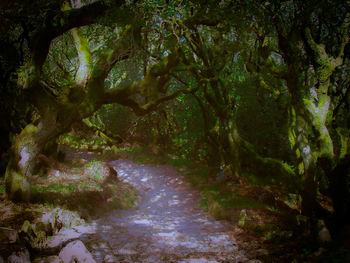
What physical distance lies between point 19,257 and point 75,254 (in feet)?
2.75

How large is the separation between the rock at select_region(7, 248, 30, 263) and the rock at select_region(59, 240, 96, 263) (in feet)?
1.76

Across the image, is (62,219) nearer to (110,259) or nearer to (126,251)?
(126,251)

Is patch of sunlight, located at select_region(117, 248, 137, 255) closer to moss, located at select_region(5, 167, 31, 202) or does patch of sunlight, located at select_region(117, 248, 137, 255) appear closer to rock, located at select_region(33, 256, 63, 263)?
rock, located at select_region(33, 256, 63, 263)

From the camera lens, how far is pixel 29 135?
24.1ft

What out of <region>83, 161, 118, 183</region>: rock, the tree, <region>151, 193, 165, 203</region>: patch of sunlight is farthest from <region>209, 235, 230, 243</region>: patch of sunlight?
<region>83, 161, 118, 183</region>: rock

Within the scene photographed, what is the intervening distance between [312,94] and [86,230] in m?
6.87

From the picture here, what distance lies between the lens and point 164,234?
6.80 m

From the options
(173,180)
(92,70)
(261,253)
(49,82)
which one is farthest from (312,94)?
(49,82)

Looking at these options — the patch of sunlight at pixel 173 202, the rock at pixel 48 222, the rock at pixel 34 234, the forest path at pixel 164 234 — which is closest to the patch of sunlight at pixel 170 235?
the forest path at pixel 164 234

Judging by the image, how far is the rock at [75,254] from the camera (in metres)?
4.32

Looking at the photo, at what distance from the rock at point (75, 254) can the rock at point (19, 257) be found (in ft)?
1.76

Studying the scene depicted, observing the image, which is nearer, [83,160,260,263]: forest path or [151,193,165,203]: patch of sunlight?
[83,160,260,263]: forest path

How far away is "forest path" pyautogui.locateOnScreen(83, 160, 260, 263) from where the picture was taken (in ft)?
17.1

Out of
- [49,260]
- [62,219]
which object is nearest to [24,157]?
[62,219]
